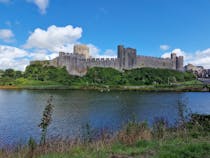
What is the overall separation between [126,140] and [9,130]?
1145 cm

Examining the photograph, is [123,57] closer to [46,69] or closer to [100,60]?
[100,60]

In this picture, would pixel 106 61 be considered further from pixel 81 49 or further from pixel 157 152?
pixel 157 152

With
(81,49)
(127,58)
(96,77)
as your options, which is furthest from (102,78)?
(81,49)

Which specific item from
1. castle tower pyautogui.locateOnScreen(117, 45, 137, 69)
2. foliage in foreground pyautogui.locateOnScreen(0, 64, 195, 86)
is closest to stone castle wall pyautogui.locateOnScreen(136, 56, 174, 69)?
castle tower pyautogui.locateOnScreen(117, 45, 137, 69)

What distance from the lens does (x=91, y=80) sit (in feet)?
330

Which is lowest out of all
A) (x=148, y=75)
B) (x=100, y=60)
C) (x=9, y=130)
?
(x=9, y=130)

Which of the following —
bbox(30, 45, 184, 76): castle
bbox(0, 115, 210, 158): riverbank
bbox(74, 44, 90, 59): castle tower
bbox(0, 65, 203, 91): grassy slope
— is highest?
bbox(74, 44, 90, 59): castle tower

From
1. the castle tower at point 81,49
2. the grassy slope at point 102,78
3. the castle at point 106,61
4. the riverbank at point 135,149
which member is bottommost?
the riverbank at point 135,149

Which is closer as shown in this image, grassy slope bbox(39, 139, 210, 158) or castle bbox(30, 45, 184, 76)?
grassy slope bbox(39, 139, 210, 158)

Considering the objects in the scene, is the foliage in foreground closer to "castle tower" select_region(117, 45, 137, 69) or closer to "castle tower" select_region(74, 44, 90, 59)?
"castle tower" select_region(117, 45, 137, 69)

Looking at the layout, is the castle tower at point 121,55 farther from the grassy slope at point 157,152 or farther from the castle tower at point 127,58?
the grassy slope at point 157,152

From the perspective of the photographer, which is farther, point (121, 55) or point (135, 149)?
point (121, 55)

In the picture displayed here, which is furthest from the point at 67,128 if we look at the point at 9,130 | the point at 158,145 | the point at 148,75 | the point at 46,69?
the point at 46,69

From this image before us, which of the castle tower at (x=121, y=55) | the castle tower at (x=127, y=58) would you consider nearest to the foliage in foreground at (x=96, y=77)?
the castle tower at (x=127, y=58)
